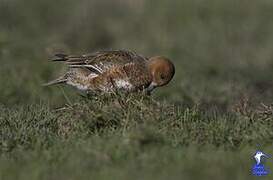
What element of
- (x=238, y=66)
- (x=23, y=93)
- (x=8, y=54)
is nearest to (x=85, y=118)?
(x=23, y=93)

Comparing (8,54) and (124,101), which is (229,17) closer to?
(8,54)

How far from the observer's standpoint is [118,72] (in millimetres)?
8656

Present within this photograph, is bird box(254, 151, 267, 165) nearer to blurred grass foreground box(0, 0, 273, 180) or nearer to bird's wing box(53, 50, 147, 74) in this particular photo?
blurred grass foreground box(0, 0, 273, 180)

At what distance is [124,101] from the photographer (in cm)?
791

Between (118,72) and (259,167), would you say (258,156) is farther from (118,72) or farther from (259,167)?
(118,72)

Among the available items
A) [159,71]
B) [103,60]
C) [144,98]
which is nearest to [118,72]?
[103,60]

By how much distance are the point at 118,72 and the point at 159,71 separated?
1.43 ft

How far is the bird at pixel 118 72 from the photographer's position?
8609 mm

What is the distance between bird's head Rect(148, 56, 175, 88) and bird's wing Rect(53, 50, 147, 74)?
151 mm

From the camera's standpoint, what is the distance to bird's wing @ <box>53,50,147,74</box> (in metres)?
8.74

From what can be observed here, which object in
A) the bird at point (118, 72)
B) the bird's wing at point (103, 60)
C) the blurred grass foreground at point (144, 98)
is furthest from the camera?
the bird's wing at point (103, 60)

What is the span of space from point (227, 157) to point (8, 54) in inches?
271

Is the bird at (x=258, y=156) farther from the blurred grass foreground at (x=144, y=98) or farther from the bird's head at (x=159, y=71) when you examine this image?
the bird's head at (x=159, y=71)

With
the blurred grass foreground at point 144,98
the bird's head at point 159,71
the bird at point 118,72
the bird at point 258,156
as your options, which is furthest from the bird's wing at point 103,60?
the bird at point 258,156
